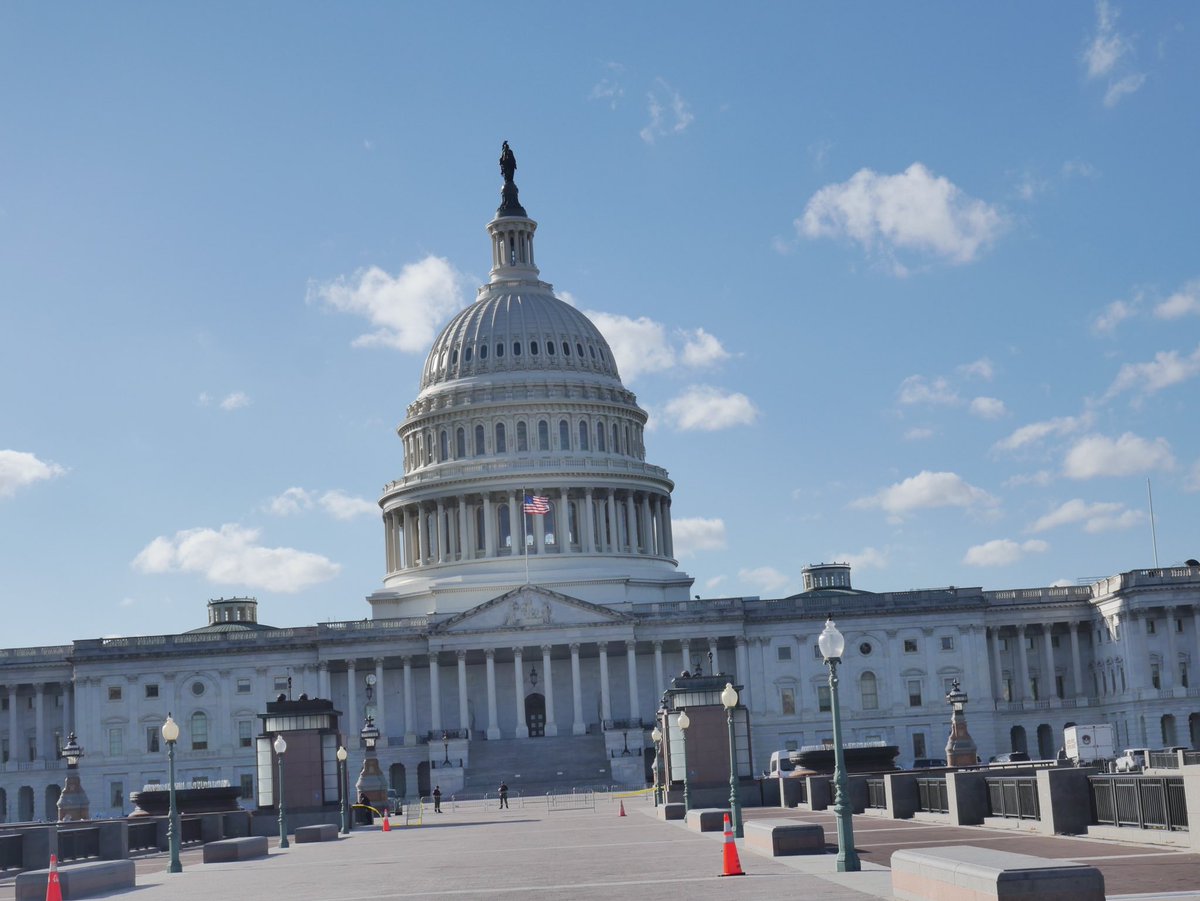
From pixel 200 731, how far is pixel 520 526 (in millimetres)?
31077

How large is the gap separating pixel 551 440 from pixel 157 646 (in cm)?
3761

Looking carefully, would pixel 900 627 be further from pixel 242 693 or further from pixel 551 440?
pixel 242 693

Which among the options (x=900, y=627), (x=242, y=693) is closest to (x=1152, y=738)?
(x=900, y=627)

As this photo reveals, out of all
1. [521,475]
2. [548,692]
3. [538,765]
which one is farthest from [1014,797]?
[521,475]

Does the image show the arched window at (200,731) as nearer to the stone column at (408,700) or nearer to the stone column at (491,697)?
the stone column at (408,700)

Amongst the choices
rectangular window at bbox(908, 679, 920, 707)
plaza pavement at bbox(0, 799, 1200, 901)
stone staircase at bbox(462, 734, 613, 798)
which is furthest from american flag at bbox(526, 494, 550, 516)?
plaza pavement at bbox(0, 799, 1200, 901)

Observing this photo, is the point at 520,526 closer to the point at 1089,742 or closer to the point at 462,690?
the point at 462,690

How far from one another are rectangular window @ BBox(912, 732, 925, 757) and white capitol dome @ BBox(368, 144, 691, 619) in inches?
974

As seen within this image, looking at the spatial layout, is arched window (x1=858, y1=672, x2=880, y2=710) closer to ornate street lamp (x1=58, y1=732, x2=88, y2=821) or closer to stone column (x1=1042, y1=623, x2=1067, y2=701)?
stone column (x1=1042, y1=623, x2=1067, y2=701)

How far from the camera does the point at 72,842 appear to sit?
52469mm

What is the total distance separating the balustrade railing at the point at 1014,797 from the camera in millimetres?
43781

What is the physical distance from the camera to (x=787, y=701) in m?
140

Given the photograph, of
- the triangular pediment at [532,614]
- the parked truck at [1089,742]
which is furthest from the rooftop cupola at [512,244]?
the parked truck at [1089,742]

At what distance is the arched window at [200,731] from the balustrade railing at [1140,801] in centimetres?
10680
